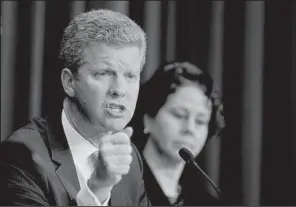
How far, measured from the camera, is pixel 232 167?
1.69m

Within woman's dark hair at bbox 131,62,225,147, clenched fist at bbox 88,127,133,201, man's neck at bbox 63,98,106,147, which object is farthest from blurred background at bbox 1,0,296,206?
clenched fist at bbox 88,127,133,201

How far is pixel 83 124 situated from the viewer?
1.45 m

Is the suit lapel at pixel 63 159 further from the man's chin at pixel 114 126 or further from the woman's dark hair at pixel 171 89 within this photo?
the woman's dark hair at pixel 171 89

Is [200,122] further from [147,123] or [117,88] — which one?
[117,88]

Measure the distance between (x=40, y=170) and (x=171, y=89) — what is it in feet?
1.60

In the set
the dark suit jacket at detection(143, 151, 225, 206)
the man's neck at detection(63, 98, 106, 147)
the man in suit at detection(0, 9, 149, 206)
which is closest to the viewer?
the man in suit at detection(0, 9, 149, 206)

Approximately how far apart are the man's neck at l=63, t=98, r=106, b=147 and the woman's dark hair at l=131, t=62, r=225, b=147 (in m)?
0.16

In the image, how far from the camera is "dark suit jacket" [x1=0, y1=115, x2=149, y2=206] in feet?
4.33

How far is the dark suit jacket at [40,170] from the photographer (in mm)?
1321

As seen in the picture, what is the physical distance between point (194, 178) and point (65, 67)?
51cm

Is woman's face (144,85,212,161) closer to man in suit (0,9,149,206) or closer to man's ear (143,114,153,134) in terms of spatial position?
man's ear (143,114,153,134)

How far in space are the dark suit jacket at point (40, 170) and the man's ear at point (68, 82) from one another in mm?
76

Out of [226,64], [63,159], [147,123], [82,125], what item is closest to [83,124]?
[82,125]

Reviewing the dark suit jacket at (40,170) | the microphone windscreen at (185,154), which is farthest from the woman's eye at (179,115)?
the dark suit jacket at (40,170)
